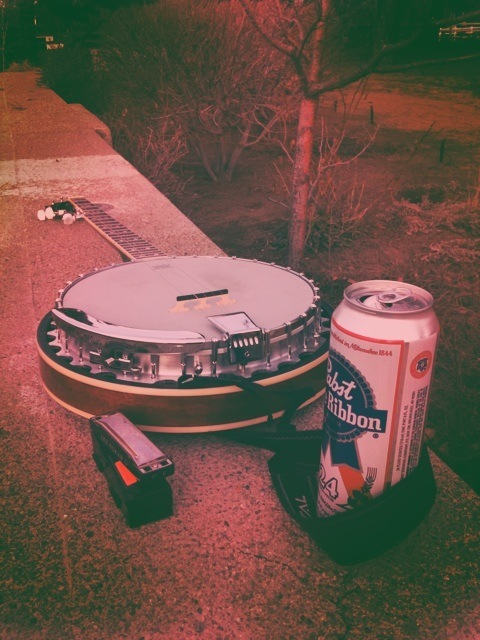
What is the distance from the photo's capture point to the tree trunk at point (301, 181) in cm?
569

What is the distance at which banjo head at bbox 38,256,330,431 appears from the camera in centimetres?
163

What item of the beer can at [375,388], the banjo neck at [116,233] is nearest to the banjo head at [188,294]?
the banjo neck at [116,233]

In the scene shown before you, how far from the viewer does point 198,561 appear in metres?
1.34

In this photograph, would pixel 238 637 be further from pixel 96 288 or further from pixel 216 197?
pixel 216 197

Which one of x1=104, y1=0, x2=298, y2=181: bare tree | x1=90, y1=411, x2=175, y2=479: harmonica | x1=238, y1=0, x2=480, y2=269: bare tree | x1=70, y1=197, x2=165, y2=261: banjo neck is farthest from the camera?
x1=104, y1=0, x2=298, y2=181: bare tree

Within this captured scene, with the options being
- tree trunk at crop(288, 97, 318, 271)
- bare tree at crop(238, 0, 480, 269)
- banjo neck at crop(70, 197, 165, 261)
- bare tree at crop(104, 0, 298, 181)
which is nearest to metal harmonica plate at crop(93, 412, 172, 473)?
banjo neck at crop(70, 197, 165, 261)

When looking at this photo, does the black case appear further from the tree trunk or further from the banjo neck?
the tree trunk

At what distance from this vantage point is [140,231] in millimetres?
3197

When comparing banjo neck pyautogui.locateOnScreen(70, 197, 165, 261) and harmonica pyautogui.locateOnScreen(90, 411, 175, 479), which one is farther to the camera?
banjo neck pyautogui.locateOnScreen(70, 197, 165, 261)

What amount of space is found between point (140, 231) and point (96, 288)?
1.21 meters

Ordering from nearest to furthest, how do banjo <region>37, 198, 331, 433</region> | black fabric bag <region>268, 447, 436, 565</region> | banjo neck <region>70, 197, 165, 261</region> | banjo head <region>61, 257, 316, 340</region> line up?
1. black fabric bag <region>268, 447, 436, 565</region>
2. banjo <region>37, 198, 331, 433</region>
3. banjo head <region>61, 257, 316, 340</region>
4. banjo neck <region>70, 197, 165, 261</region>

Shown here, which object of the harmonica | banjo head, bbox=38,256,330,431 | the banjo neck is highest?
banjo head, bbox=38,256,330,431

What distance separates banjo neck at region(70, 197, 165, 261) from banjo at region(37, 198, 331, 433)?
0.49 metres

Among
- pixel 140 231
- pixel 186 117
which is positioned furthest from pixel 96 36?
pixel 140 231
